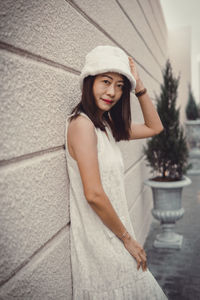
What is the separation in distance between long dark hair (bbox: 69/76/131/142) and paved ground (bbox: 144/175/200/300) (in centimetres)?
170

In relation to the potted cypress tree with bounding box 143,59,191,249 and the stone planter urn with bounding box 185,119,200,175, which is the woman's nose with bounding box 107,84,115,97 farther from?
the stone planter urn with bounding box 185,119,200,175

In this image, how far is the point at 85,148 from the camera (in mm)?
1310

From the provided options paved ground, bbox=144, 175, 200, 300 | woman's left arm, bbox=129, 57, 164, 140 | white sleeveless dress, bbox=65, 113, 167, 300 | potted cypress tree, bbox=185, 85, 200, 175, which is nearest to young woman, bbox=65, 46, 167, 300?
white sleeveless dress, bbox=65, 113, 167, 300

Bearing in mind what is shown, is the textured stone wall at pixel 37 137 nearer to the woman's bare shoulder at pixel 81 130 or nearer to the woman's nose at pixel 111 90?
the woman's bare shoulder at pixel 81 130

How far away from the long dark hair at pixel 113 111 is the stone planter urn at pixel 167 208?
2.03m

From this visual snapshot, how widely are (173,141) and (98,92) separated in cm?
255

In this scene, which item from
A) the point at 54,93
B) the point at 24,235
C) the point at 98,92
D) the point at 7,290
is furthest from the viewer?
the point at 98,92

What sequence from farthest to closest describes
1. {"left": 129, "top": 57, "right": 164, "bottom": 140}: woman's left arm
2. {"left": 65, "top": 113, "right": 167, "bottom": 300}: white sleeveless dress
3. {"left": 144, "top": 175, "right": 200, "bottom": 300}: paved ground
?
{"left": 144, "top": 175, "right": 200, "bottom": 300}: paved ground, {"left": 129, "top": 57, "right": 164, "bottom": 140}: woman's left arm, {"left": 65, "top": 113, "right": 167, "bottom": 300}: white sleeveless dress

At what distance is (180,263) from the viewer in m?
3.24

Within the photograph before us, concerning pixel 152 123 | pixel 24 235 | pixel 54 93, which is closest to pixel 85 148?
pixel 54 93

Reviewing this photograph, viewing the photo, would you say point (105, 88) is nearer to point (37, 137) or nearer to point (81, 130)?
point (81, 130)

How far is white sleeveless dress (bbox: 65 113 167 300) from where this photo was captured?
1452 millimetres

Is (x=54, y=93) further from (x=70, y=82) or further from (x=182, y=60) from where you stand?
(x=182, y=60)

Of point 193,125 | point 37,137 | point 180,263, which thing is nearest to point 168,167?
point 180,263
